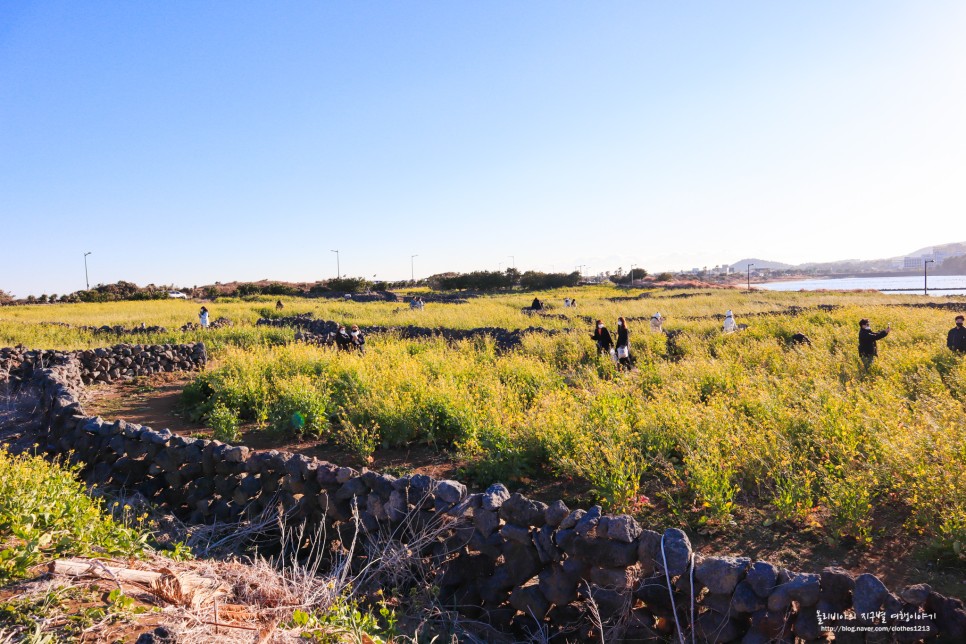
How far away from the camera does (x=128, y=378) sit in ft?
46.4

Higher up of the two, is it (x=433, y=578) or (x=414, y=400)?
(x=414, y=400)

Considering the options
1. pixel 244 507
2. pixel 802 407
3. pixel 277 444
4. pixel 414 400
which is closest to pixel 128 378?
pixel 277 444

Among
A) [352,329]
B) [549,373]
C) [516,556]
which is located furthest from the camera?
[352,329]

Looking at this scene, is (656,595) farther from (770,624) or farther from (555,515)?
(555,515)

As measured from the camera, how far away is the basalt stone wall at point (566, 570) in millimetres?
3023

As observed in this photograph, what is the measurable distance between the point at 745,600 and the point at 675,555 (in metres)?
0.45

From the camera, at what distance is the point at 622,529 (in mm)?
3641

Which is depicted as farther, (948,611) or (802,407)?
(802,407)

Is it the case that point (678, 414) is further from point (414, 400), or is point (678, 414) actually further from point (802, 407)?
point (414, 400)

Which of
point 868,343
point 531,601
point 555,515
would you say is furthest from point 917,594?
point 868,343

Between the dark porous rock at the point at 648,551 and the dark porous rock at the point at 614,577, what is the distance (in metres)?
0.11

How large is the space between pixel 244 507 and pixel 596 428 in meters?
4.19

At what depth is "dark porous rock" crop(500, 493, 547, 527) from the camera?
4.07 metres

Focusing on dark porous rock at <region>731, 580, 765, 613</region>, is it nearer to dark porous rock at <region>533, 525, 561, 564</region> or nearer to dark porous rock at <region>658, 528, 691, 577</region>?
dark porous rock at <region>658, 528, 691, 577</region>
